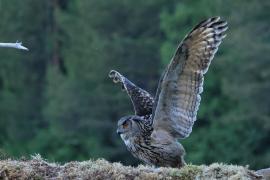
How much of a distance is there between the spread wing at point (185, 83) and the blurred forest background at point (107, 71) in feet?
97.7

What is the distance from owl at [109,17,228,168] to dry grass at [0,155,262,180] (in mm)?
1531

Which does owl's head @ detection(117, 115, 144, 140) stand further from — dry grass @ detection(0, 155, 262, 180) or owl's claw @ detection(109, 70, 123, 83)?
dry grass @ detection(0, 155, 262, 180)

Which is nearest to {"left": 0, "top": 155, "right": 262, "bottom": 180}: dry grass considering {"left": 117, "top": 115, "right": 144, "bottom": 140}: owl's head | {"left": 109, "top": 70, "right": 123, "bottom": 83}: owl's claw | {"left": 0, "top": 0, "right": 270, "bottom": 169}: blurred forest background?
{"left": 117, "top": 115, "right": 144, "bottom": 140}: owl's head

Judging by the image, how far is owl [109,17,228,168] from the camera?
1312 cm

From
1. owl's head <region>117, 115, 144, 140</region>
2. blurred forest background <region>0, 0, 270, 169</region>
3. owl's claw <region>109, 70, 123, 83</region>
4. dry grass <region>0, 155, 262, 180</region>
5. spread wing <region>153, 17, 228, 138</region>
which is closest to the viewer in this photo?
dry grass <region>0, 155, 262, 180</region>

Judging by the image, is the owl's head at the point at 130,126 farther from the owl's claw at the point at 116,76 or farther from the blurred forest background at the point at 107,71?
the blurred forest background at the point at 107,71

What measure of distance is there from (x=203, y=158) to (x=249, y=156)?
1712 millimetres

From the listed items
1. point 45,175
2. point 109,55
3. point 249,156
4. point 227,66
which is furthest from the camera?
point 109,55

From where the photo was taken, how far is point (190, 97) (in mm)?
13328

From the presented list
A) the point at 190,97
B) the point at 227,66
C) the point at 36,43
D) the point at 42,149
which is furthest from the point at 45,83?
the point at 190,97

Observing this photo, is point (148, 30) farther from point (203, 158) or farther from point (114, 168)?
point (114, 168)

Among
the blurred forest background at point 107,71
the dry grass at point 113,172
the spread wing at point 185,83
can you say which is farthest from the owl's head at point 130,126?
the blurred forest background at point 107,71

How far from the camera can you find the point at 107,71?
2076 inches

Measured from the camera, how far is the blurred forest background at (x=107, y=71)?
47.1m
